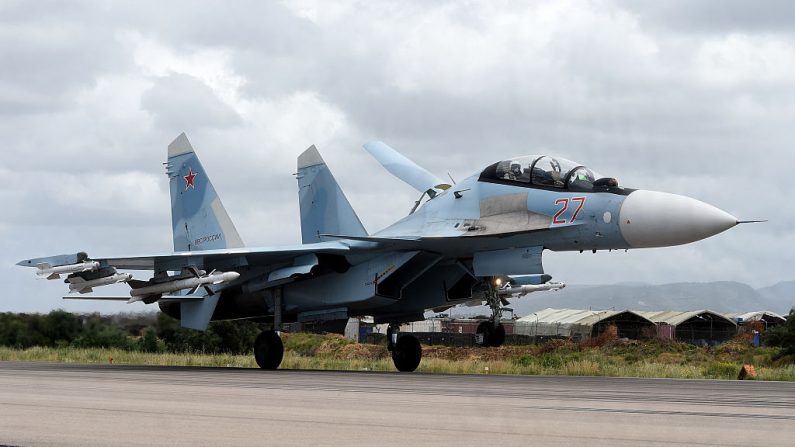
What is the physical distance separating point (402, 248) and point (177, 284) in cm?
408

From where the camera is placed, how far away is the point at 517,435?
24.9 ft

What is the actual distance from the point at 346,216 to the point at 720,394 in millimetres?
12325

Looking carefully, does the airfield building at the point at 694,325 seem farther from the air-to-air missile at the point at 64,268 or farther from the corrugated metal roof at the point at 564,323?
the air-to-air missile at the point at 64,268

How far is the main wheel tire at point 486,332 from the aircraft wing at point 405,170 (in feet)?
14.1

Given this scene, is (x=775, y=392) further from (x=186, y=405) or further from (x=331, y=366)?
(x=331, y=366)

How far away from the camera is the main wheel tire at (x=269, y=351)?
68.8 ft

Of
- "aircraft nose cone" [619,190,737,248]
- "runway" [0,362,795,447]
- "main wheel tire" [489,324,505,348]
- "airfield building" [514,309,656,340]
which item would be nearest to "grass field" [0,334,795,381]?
"main wheel tire" [489,324,505,348]

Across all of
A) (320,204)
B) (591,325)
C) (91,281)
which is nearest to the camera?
(91,281)

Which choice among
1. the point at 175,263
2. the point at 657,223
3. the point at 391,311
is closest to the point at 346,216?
the point at 391,311

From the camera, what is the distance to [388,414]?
30.2ft

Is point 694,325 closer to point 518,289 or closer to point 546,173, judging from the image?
point 518,289

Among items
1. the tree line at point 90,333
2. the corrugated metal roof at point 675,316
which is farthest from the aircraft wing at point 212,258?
the corrugated metal roof at point 675,316

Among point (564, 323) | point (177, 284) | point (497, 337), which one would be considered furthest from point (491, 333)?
point (564, 323)

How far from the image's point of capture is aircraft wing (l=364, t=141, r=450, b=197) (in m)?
22.1
